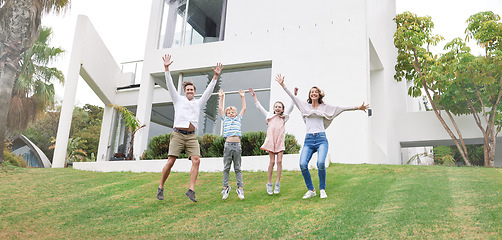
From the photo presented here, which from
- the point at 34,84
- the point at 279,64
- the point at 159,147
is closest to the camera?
the point at 159,147

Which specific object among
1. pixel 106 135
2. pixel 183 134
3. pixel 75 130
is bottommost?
pixel 183 134

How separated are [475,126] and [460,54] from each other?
3.75 meters

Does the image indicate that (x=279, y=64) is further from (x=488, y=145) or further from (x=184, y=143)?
(x=488, y=145)

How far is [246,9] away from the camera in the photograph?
15.1 m

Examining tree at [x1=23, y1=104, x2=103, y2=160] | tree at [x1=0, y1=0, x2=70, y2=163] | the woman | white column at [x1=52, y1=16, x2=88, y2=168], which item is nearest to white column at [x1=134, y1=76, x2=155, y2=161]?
white column at [x1=52, y1=16, x2=88, y2=168]

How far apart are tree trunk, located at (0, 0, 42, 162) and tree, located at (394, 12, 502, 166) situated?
45.5ft

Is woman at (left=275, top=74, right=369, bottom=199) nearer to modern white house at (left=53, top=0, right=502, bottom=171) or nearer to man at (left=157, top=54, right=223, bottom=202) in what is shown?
man at (left=157, top=54, right=223, bottom=202)

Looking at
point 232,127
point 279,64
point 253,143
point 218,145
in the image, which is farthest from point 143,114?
point 232,127

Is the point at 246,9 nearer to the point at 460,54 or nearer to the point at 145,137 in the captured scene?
the point at 145,137

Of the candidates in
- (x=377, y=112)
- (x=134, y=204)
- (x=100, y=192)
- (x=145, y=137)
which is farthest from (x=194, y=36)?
(x=134, y=204)

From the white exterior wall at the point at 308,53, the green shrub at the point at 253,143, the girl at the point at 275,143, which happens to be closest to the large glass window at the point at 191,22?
the white exterior wall at the point at 308,53

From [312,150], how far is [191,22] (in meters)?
11.3

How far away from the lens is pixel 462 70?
14.9 meters

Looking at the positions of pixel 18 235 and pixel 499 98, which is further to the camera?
pixel 499 98
